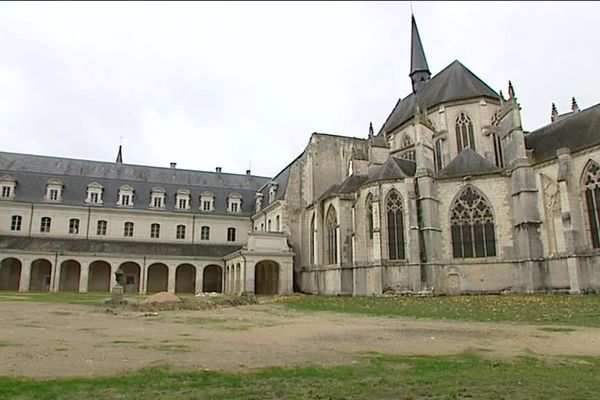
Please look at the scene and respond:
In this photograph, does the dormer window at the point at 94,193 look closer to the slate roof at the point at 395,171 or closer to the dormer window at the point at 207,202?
the dormer window at the point at 207,202

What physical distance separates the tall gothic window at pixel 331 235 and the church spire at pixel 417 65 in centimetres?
1872

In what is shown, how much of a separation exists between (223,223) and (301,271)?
12871 mm

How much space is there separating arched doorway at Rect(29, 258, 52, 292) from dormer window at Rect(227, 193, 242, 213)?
59.5ft

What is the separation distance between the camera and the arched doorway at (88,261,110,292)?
40531mm

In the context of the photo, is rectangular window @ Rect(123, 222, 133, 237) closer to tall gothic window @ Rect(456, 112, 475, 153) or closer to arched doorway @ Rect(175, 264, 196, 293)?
arched doorway @ Rect(175, 264, 196, 293)

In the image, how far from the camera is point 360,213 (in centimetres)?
3005

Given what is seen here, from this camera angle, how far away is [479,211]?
2756 centimetres

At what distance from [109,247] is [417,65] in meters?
36.3

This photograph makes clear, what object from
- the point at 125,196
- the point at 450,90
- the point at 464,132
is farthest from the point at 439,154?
the point at 125,196

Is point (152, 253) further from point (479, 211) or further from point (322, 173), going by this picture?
point (479, 211)

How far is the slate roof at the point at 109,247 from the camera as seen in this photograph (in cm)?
3806

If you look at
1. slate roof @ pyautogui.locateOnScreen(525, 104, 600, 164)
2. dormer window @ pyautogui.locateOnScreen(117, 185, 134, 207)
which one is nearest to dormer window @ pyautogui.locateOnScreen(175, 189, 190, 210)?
dormer window @ pyautogui.locateOnScreen(117, 185, 134, 207)

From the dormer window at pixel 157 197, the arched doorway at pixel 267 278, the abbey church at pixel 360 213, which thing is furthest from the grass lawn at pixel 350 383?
the dormer window at pixel 157 197

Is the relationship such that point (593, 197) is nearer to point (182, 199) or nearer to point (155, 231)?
point (182, 199)
